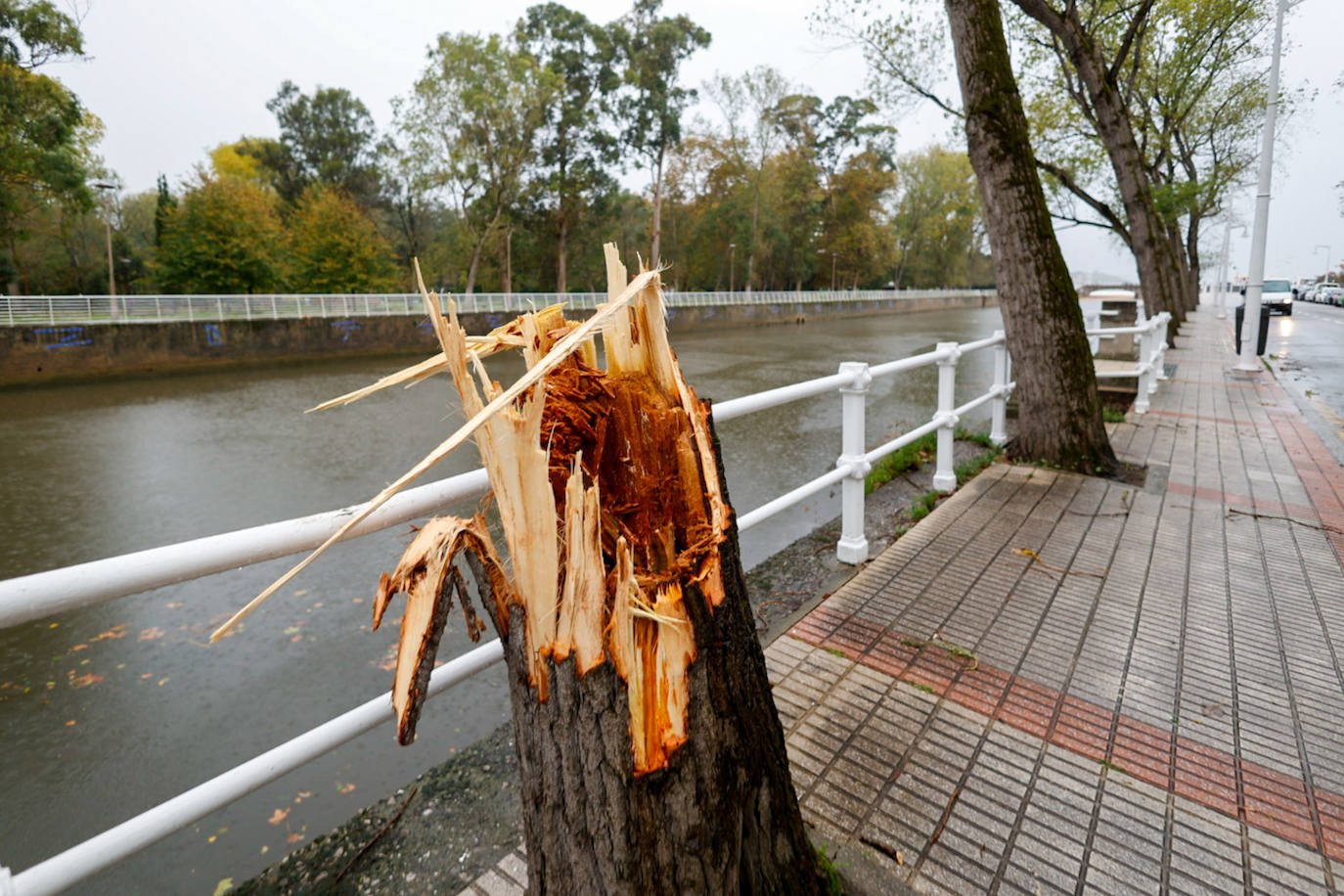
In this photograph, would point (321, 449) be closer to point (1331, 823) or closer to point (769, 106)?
point (1331, 823)

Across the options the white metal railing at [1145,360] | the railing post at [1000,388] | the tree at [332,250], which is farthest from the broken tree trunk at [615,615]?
the tree at [332,250]

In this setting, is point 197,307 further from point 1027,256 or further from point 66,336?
point 1027,256

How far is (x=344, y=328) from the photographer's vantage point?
2684 centimetres

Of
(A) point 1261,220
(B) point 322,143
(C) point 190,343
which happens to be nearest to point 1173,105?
(A) point 1261,220

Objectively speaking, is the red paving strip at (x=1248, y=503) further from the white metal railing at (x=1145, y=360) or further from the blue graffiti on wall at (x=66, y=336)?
the blue graffiti on wall at (x=66, y=336)

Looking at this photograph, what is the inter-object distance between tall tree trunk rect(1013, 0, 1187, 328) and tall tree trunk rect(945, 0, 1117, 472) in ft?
9.61

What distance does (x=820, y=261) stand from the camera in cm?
6975

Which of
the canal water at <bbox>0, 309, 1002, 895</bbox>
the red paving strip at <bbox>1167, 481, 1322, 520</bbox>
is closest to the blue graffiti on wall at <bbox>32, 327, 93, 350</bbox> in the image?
the canal water at <bbox>0, 309, 1002, 895</bbox>

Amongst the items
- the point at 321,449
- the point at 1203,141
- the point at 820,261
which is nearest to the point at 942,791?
the point at 321,449

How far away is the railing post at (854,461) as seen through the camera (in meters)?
3.64

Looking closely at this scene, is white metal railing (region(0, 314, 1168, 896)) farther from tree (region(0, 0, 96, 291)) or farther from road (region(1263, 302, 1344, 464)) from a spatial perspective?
tree (region(0, 0, 96, 291))

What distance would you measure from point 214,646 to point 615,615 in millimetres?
4403

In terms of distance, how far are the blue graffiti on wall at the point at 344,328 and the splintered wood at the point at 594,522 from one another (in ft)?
92.9

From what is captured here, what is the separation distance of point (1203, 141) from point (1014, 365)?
28.7m
